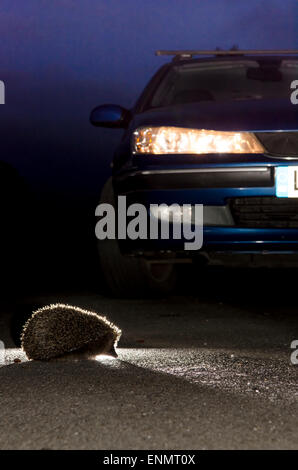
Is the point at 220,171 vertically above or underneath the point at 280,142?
underneath

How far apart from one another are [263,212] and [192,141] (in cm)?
57

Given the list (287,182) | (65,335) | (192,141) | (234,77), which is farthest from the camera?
(234,77)

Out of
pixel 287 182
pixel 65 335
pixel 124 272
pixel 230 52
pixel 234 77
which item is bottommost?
pixel 124 272

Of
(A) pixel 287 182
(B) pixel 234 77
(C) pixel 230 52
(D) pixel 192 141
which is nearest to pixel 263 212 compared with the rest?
(A) pixel 287 182

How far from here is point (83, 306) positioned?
5055mm

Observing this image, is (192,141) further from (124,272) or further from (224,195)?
(124,272)

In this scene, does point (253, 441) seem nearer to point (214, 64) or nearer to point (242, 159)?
point (242, 159)

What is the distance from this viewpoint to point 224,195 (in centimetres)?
396

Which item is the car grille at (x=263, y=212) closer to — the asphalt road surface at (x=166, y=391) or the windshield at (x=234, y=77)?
the asphalt road surface at (x=166, y=391)

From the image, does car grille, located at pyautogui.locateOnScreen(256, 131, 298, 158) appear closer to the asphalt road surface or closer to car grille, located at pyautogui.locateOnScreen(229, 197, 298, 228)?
car grille, located at pyautogui.locateOnScreen(229, 197, 298, 228)

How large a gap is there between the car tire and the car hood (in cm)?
77

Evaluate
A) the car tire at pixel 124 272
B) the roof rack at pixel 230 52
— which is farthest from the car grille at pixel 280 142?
the roof rack at pixel 230 52

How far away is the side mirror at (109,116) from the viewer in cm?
493

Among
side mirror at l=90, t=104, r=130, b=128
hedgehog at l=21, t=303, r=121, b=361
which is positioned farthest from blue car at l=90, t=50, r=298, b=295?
hedgehog at l=21, t=303, r=121, b=361
